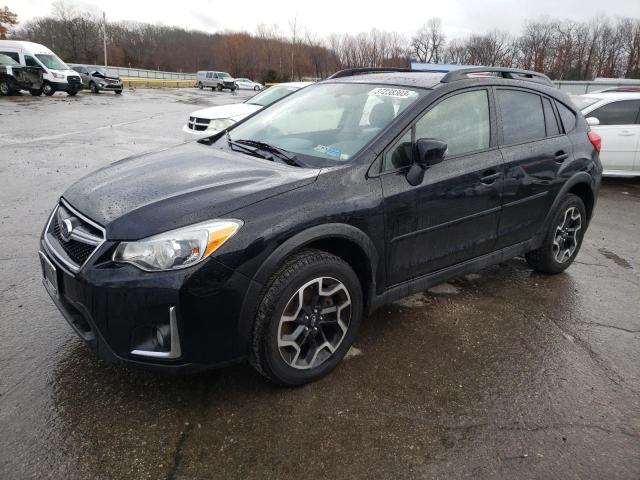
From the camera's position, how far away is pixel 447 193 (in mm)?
3203

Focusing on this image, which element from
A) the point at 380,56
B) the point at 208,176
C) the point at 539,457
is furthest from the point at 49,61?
the point at 380,56

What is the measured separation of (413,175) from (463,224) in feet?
2.06

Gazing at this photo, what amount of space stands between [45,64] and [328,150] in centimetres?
2642

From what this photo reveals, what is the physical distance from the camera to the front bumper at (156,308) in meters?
2.24

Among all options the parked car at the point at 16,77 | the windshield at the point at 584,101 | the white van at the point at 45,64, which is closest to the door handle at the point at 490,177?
the windshield at the point at 584,101

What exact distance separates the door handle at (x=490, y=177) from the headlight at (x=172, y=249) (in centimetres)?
199

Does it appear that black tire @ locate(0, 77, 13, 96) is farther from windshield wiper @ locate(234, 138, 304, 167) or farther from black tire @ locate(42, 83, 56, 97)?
windshield wiper @ locate(234, 138, 304, 167)

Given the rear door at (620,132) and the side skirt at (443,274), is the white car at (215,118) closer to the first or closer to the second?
the rear door at (620,132)

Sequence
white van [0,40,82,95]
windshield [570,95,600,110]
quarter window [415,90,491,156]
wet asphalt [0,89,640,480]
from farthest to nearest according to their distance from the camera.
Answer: white van [0,40,82,95]
windshield [570,95,600,110]
quarter window [415,90,491,156]
wet asphalt [0,89,640,480]

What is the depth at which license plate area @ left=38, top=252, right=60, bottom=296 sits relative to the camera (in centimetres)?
257

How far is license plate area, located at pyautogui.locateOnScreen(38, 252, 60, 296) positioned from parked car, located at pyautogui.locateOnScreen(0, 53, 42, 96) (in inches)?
953

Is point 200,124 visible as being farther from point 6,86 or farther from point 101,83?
point 101,83

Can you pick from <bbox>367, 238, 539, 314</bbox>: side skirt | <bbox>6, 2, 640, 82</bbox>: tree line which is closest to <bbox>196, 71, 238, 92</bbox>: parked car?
<bbox>6, 2, 640, 82</bbox>: tree line

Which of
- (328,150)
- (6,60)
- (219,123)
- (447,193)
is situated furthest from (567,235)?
(6,60)
